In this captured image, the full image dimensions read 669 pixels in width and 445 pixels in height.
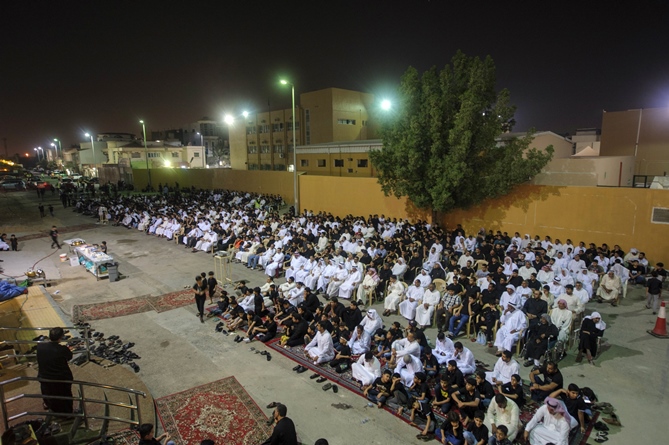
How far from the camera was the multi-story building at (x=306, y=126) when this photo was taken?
42.9m

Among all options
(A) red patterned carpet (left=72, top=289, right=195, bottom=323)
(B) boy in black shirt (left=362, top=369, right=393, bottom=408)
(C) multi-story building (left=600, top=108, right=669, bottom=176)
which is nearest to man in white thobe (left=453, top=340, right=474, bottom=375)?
(B) boy in black shirt (left=362, top=369, right=393, bottom=408)

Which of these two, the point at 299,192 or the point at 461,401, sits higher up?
the point at 299,192

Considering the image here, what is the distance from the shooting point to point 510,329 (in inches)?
367

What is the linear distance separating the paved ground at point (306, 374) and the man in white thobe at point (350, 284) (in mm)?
1932

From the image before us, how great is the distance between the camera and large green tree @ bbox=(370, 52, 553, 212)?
1614cm

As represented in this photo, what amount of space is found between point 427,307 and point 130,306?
931 cm

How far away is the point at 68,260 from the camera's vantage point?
18.8 metres

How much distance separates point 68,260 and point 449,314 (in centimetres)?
1750

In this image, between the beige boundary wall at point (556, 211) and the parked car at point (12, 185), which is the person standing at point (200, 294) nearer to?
the beige boundary wall at point (556, 211)

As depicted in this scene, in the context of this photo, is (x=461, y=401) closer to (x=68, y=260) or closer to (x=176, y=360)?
(x=176, y=360)

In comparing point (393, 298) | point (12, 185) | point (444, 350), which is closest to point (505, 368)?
point (444, 350)

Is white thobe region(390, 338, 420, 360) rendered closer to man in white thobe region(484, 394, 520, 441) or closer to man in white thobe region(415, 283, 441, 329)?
man in white thobe region(484, 394, 520, 441)

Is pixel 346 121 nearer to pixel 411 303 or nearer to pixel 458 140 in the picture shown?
pixel 458 140

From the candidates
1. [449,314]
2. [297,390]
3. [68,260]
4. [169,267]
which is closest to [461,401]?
[297,390]
